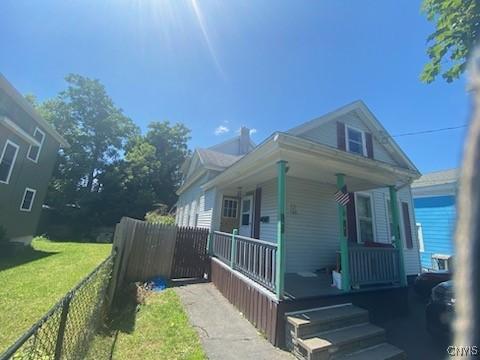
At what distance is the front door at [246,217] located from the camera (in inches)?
371

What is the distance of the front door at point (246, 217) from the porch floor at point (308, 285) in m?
2.64

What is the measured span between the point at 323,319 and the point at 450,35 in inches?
192

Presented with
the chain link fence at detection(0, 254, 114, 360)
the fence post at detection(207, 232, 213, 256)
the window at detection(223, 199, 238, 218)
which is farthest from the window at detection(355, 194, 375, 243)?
the chain link fence at detection(0, 254, 114, 360)

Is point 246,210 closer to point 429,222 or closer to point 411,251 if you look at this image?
point 411,251

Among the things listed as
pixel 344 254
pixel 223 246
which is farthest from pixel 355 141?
pixel 223 246

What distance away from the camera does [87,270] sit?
31.0 ft

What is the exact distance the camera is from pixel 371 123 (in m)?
9.62

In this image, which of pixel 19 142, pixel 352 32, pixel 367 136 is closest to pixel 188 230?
pixel 367 136

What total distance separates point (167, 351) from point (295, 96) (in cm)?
952

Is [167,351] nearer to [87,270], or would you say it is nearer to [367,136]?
[87,270]

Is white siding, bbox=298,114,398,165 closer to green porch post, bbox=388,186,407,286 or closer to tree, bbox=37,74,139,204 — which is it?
green porch post, bbox=388,186,407,286

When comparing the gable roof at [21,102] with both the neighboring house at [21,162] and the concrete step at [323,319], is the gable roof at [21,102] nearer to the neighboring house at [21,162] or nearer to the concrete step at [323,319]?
the neighboring house at [21,162]

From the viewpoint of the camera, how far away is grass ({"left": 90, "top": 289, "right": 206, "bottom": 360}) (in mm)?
4070

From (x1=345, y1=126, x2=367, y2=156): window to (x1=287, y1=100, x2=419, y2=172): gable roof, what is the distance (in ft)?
1.93
